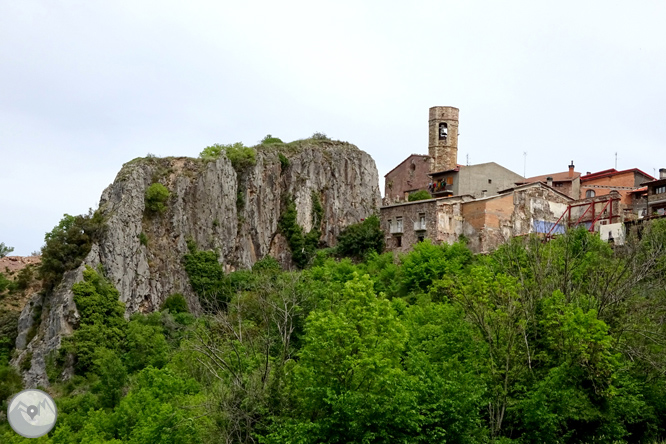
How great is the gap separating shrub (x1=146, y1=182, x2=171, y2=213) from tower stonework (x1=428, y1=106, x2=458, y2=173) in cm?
2542

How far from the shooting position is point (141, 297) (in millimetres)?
53594

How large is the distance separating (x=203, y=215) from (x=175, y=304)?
7.26 m

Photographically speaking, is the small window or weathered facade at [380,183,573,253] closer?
weathered facade at [380,183,573,253]

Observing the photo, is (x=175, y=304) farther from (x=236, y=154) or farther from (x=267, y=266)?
(x=236, y=154)

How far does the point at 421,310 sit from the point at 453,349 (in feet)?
23.5

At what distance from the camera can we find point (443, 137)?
242 feet

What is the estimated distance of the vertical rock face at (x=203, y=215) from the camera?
171 ft

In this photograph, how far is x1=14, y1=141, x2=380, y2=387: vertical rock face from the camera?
52.0 metres

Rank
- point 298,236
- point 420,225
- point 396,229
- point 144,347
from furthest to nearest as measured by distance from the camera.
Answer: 1. point 298,236
2. point 396,229
3. point 420,225
4. point 144,347

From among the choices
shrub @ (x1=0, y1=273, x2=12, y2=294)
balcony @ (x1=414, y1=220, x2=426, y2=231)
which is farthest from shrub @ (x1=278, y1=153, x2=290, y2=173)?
shrub @ (x1=0, y1=273, x2=12, y2=294)

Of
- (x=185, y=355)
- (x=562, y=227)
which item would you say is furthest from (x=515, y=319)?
(x=562, y=227)

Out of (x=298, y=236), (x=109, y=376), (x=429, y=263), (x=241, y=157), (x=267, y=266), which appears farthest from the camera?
(x=298, y=236)

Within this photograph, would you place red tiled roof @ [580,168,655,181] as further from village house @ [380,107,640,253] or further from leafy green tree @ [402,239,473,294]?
leafy green tree @ [402,239,473,294]

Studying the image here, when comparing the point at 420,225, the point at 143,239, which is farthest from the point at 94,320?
the point at 420,225
